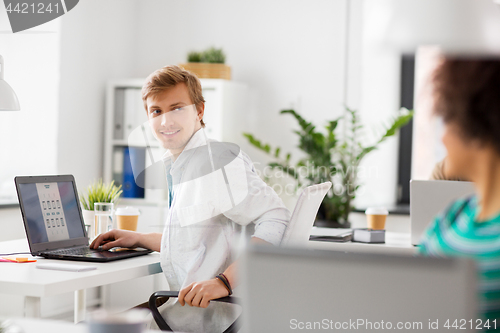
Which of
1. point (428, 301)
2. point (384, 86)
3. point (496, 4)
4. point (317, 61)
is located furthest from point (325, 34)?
point (428, 301)

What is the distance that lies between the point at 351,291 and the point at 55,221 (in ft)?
5.20

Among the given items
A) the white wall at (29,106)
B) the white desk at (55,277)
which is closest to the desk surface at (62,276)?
the white desk at (55,277)

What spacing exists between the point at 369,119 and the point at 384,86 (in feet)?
0.96

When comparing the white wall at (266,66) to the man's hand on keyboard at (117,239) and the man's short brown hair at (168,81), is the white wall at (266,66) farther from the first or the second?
the man's short brown hair at (168,81)

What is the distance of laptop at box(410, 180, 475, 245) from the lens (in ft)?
7.71

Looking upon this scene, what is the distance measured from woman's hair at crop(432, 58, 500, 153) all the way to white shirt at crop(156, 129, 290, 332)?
1058 millimetres

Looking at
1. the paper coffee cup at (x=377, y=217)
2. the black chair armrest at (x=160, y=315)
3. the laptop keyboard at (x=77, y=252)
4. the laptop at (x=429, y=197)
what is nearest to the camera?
the black chair armrest at (x=160, y=315)

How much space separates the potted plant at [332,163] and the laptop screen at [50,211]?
1986 mm

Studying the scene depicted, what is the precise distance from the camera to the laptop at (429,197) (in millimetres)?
2350

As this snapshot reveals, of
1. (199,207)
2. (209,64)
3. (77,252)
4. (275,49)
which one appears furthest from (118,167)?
(199,207)

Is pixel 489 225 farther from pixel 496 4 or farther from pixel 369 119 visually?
pixel 369 119

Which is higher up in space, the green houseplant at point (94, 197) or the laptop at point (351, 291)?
the laptop at point (351, 291)

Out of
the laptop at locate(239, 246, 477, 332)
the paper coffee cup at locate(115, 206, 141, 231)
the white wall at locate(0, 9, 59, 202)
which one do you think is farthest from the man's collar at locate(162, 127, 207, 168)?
the white wall at locate(0, 9, 59, 202)

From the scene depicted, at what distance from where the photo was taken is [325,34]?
420cm
